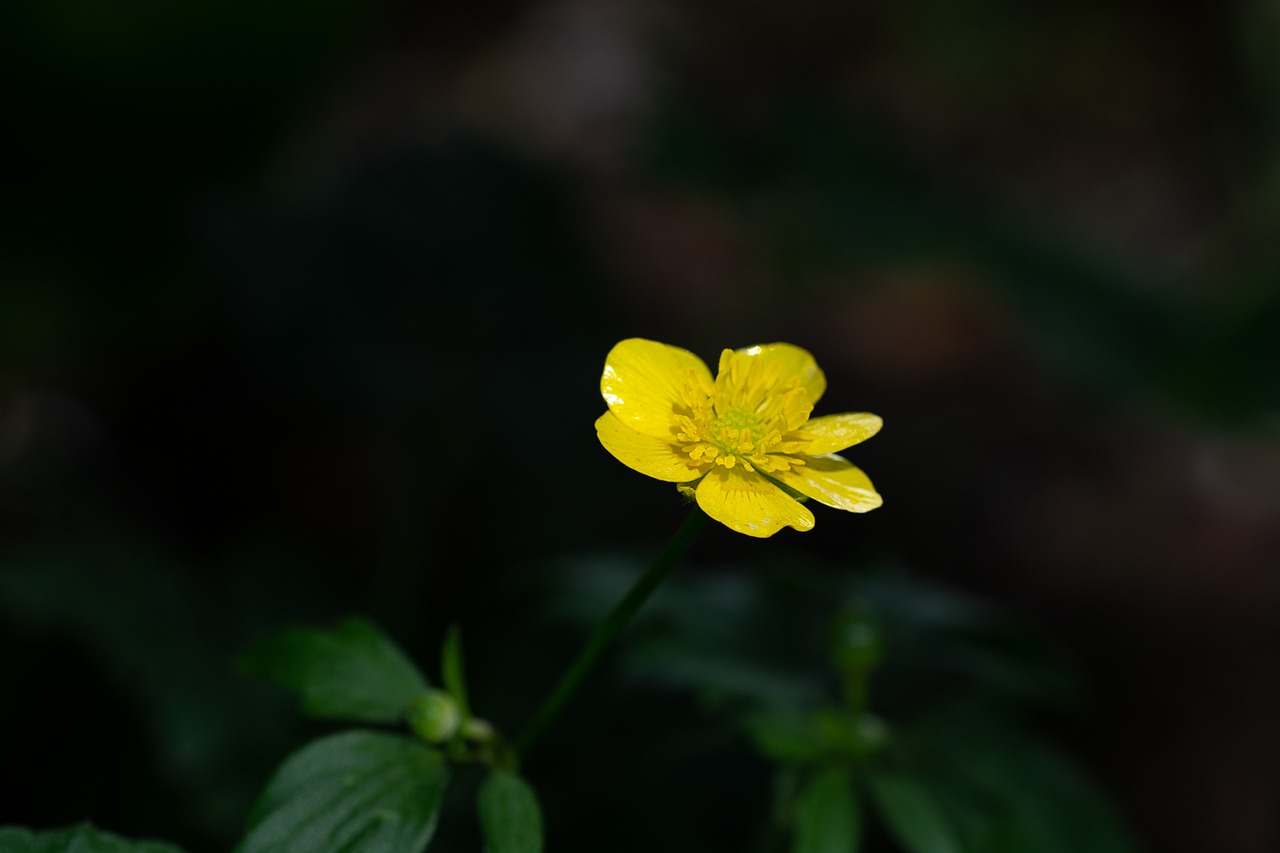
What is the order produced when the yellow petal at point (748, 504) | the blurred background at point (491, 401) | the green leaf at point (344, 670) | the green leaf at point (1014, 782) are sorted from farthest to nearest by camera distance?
the blurred background at point (491, 401) < the green leaf at point (1014, 782) < the green leaf at point (344, 670) < the yellow petal at point (748, 504)

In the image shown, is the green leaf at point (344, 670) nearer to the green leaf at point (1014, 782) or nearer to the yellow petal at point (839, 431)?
the yellow petal at point (839, 431)

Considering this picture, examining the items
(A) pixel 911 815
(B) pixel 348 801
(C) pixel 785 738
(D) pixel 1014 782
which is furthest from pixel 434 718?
(D) pixel 1014 782

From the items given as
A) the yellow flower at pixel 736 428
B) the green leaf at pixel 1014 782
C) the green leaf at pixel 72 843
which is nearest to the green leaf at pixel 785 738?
the green leaf at pixel 1014 782

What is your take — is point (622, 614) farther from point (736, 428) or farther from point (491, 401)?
point (491, 401)

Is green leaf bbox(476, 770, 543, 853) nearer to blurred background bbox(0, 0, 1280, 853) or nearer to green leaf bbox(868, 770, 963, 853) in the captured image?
green leaf bbox(868, 770, 963, 853)

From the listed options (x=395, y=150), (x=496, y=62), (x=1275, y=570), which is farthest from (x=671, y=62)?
(x=1275, y=570)

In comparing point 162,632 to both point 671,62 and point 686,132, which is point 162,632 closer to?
point 686,132
